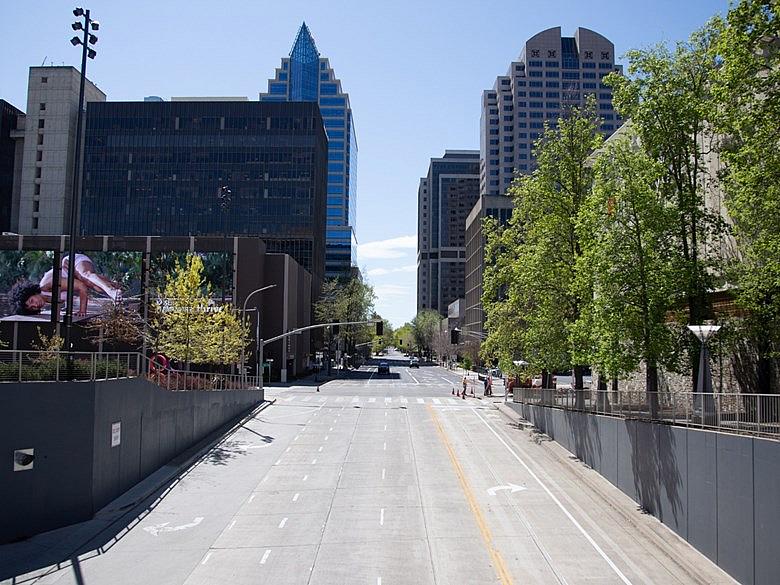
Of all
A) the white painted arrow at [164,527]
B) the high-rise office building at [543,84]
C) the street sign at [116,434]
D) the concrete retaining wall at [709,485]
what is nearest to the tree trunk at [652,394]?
the concrete retaining wall at [709,485]

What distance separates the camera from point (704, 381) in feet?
67.7

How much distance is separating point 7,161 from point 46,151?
33.7 ft

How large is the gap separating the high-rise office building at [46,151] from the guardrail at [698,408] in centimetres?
10903

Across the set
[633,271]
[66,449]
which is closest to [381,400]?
[633,271]

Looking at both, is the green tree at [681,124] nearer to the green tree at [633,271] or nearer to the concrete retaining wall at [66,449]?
the green tree at [633,271]

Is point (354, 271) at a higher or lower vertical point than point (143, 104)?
lower

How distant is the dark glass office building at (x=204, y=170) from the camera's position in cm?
12756

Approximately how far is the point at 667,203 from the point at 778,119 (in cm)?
1020

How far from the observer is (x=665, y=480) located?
2009 centimetres

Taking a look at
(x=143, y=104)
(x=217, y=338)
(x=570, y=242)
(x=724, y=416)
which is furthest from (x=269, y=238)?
(x=724, y=416)

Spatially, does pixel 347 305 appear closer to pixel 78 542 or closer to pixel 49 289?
pixel 49 289

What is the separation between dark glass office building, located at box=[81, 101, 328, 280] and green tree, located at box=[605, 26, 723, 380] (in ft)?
348

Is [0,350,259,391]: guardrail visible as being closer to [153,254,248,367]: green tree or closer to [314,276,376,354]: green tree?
[153,254,248,367]: green tree

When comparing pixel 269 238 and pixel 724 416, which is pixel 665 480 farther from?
pixel 269 238
